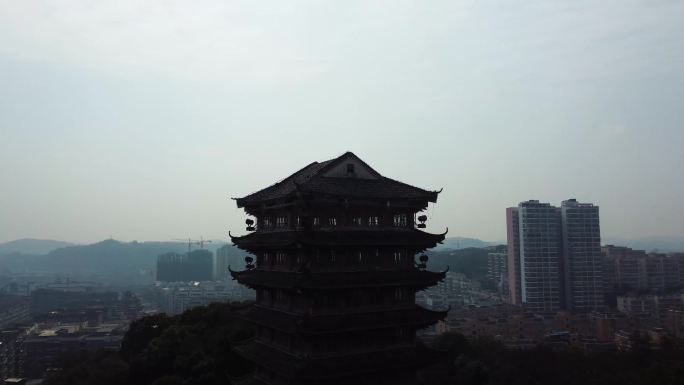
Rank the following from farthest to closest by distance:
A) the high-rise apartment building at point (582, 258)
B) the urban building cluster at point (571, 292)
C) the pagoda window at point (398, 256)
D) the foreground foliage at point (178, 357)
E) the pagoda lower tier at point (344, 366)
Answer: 1. the high-rise apartment building at point (582, 258)
2. the urban building cluster at point (571, 292)
3. the foreground foliage at point (178, 357)
4. the pagoda window at point (398, 256)
5. the pagoda lower tier at point (344, 366)

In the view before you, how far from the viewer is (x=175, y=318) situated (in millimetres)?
61094

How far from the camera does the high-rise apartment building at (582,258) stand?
12562 centimetres

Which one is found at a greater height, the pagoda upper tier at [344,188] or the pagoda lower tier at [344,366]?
the pagoda upper tier at [344,188]

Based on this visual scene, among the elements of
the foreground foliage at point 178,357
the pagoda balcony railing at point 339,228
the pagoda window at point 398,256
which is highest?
the pagoda balcony railing at point 339,228

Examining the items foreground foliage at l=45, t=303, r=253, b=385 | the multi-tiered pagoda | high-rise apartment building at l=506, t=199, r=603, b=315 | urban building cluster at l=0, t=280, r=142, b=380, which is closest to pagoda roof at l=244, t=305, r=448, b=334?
the multi-tiered pagoda

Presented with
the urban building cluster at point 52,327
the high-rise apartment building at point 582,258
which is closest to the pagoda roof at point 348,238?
the urban building cluster at point 52,327

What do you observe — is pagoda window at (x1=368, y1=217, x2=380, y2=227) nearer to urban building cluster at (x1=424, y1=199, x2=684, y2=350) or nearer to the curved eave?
the curved eave

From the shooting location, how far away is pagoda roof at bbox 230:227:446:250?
85.0 ft

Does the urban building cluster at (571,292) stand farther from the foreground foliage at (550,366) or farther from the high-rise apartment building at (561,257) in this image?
the foreground foliage at (550,366)

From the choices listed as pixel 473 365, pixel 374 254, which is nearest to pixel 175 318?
pixel 473 365

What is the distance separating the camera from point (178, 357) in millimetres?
48500

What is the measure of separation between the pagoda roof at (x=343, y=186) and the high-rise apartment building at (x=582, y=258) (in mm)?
113170

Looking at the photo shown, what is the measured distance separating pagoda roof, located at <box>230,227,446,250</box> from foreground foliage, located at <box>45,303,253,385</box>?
15884 millimetres

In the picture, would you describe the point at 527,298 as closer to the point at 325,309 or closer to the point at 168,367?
the point at 168,367
